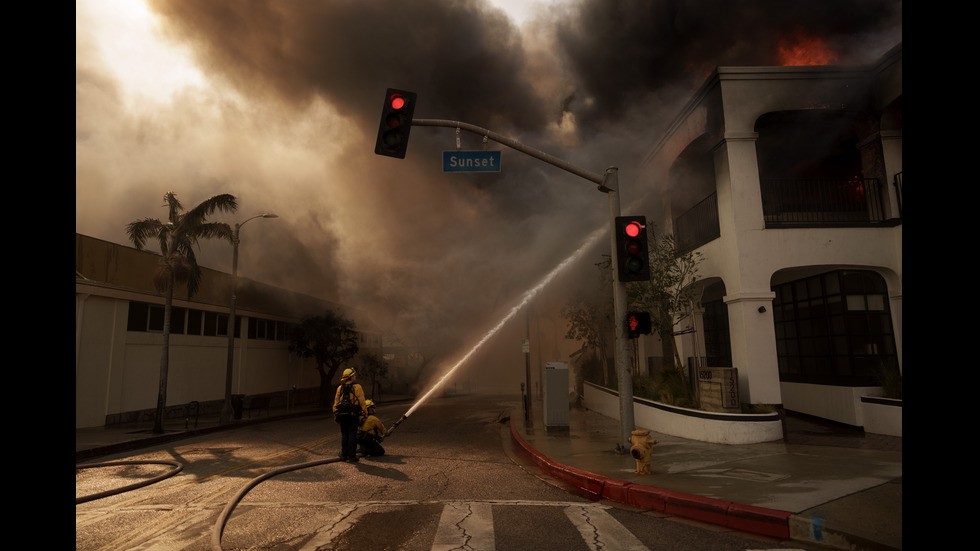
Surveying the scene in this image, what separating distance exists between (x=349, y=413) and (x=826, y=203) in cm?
1156

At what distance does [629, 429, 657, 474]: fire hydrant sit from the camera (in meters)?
6.89

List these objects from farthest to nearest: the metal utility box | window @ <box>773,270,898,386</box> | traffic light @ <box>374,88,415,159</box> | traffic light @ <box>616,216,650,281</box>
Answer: the metal utility box
window @ <box>773,270,898,386</box>
traffic light @ <box>616,216,650,281</box>
traffic light @ <box>374,88,415,159</box>

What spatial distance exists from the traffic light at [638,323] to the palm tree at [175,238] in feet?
45.7

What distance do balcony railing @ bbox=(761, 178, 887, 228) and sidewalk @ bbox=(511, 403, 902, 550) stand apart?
455 centimetres

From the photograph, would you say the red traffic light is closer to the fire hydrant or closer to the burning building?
the fire hydrant

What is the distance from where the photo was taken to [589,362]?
23203 mm

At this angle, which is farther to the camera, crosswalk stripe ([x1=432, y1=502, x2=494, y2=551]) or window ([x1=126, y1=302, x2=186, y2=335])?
window ([x1=126, y1=302, x2=186, y2=335])

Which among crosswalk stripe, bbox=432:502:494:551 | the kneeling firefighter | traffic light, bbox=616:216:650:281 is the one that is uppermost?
traffic light, bbox=616:216:650:281

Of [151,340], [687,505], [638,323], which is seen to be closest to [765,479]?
[687,505]

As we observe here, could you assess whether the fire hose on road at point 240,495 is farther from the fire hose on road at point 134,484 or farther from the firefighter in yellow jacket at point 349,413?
the fire hose on road at point 134,484

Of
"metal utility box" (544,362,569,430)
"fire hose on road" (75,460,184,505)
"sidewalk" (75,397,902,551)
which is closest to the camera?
"sidewalk" (75,397,902,551)

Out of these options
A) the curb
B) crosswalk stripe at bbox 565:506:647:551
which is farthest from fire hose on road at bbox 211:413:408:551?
the curb

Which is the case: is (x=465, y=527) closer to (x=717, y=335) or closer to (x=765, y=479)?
(x=765, y=479)

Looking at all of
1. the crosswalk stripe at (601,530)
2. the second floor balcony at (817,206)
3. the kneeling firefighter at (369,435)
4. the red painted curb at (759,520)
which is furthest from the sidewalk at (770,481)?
the second floor balcony at (817,206)
